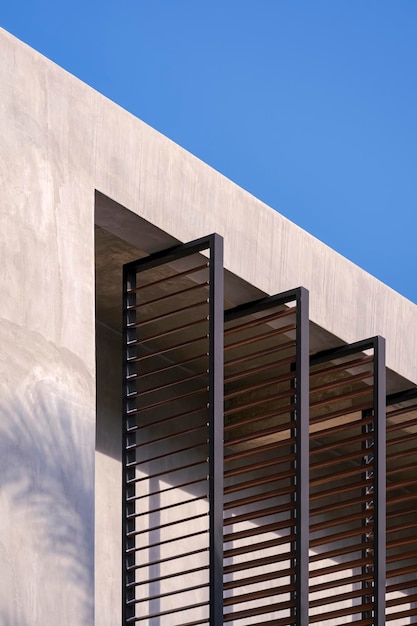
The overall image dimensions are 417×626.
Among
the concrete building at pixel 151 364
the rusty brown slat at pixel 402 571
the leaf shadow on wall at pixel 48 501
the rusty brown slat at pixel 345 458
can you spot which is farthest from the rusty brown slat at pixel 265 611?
the rusty brown slat at pixel 402 571

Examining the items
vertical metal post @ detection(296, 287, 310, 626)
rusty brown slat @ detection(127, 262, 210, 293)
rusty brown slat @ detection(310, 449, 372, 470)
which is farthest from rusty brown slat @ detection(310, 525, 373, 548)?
rusty brown slat @ detection(127, 262, 210, 293)

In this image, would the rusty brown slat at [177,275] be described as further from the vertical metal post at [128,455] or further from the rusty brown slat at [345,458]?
the rusty brown slat at [345,458]

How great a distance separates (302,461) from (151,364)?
192 centimetres

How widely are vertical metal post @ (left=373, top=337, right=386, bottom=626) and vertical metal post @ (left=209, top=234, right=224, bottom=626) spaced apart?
4.59ft

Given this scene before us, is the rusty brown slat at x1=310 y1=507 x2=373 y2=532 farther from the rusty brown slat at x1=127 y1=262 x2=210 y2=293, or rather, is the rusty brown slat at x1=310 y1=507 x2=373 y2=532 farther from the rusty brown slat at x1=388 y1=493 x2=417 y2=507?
the rusty brown slat at x1=127 y1=262 x2=210 y2=293

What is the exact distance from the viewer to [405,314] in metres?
10.2

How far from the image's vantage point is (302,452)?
8.23m

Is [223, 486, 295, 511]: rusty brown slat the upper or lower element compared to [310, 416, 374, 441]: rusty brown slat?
lower

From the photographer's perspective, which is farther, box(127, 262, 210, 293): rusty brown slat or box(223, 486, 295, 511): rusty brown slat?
box(223, 486, 295, 511): rusty brown slat

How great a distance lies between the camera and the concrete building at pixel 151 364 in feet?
22.5

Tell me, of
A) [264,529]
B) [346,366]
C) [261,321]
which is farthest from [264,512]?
[346,366]

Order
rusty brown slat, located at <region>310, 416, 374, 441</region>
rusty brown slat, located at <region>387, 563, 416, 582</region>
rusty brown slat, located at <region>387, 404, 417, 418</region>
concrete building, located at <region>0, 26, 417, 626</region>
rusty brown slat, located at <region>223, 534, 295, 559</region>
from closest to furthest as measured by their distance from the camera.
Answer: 1. concrete building, located at <region>0, 26, 417, 626</region>
2. rusty brown slat, located at <region>223, 534, 295, 559</region>
3. rusty brown slat, located at <region>310, 416, 374, 441</region>
4. rusty brown slat, located at <region>387, 563, 416, 582</region>
5. rusty brown slat, located at <region>387, 404, 417, 418</region>

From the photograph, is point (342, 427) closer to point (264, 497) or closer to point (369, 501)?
point (369, 501)

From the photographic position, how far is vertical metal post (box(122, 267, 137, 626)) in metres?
7.92
